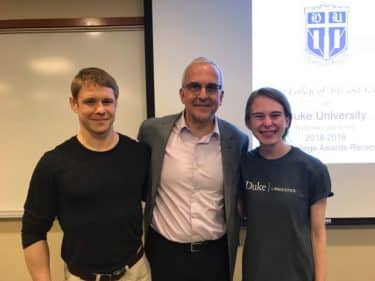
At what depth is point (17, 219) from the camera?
2523 mm

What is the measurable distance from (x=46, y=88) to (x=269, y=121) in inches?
61.6

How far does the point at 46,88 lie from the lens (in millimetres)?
2441

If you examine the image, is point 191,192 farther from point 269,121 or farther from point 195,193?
point 269,121

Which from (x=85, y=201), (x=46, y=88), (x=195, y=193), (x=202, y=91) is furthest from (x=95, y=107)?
(x=46, y=88)

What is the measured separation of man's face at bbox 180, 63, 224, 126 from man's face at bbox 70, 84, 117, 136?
384mm

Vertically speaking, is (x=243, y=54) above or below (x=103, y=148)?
above

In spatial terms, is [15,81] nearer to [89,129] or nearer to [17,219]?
[17,219]

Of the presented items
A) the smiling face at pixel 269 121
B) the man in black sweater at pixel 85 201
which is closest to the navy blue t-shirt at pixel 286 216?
the smiling face at pixel 269 121

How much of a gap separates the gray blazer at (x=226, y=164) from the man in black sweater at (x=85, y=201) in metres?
0.25

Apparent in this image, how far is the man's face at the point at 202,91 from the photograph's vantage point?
64.6 inches

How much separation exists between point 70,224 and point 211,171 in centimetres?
64

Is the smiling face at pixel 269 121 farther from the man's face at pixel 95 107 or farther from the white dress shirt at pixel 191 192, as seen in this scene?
the man's face at pixel 95 107

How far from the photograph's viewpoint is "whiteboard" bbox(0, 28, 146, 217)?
242 cm

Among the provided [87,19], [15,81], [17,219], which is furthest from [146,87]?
[17,219]
